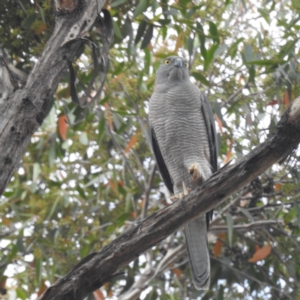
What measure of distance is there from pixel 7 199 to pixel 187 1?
230 cm

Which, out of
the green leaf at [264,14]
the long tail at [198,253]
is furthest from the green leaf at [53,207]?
the green leaf at [264,14]

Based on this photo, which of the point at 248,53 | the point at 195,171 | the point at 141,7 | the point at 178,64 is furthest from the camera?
the point at 178,64

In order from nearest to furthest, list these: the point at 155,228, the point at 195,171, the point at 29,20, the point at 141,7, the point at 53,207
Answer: the point at 155,228 < the point at 29,20 < the point at 141,7 < the point at 195,171 < the point at 53,207

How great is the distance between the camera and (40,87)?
2744mm

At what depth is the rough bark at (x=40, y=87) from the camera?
263cm

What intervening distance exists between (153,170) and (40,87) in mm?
2092

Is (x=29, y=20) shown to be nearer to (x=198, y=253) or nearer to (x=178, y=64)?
(x=178, y=64)

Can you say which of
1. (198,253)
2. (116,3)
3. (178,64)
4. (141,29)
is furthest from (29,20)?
(198,253)

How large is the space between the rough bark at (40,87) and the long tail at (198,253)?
5.44 feet

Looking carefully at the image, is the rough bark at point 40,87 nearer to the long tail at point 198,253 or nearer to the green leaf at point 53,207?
the long tail at point 198,253

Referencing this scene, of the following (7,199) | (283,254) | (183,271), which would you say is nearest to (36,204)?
(7,199)

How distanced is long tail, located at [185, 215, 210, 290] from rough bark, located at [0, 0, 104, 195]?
5.44 feet

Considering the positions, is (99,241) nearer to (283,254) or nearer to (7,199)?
(7,199)

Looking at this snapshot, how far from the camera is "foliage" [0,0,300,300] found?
14.0ft
